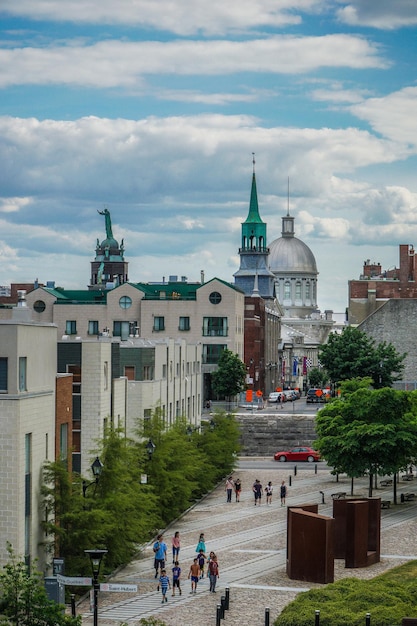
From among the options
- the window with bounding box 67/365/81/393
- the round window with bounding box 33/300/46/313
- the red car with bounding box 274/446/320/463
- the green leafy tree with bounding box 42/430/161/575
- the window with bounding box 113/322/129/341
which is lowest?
the red car with bounding box 274/446/320/463

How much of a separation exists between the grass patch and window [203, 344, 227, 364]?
86.4 meters

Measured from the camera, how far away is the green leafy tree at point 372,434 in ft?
233

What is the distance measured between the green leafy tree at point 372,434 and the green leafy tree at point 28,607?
122 feet

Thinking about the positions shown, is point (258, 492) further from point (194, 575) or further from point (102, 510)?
point (102, 510)

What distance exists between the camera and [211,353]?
425 feet

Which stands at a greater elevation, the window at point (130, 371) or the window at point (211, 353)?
the window at point (211, 353)

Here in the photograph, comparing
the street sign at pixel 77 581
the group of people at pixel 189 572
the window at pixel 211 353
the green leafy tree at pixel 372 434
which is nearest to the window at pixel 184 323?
the window at pixel 211 353

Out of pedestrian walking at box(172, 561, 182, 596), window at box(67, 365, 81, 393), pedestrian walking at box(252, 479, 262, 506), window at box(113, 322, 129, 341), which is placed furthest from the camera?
window at box(113, 322, 129, 341)

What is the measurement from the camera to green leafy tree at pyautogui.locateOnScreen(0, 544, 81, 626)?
32.7 meters

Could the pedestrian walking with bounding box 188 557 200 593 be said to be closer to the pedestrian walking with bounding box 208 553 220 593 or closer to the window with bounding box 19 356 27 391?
the pedestrian walking with bounding box 208 553 220 593

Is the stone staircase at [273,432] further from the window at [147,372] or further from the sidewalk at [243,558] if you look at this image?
the window at [147,372]

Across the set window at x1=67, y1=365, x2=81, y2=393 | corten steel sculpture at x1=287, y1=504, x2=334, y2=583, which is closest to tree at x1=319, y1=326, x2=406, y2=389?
window at x1=67, y1=365, x2=81, y2=393

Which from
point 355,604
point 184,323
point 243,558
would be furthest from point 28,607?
point 184,323

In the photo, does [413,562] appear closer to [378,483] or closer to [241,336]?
[378,483]
